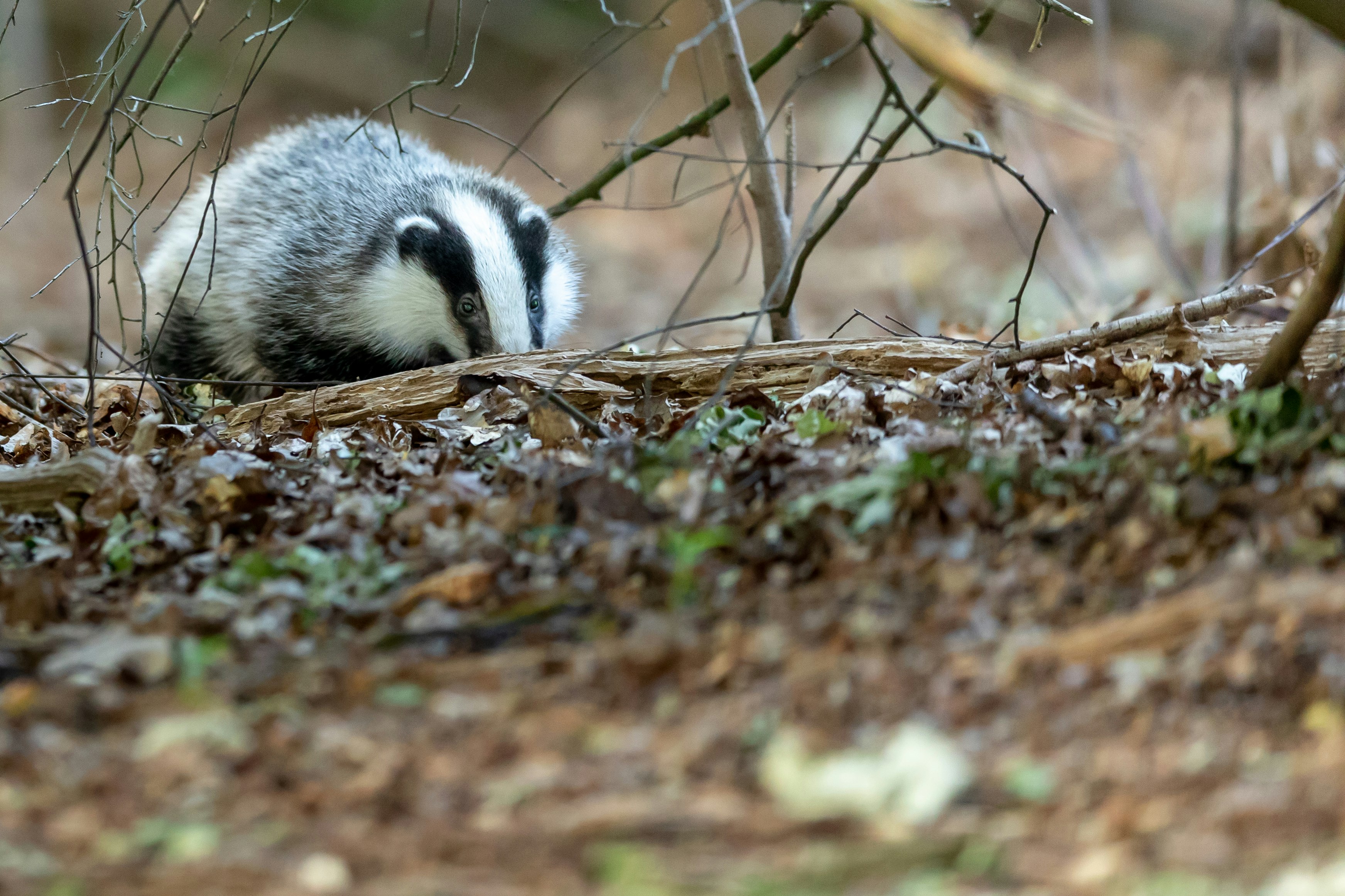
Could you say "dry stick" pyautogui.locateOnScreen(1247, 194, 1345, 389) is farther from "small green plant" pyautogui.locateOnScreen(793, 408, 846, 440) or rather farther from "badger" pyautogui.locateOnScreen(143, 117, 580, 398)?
"badger" pyautogui.locateOnScreen(143, 117, 580, 398)

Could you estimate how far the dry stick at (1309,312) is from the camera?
3020 mm

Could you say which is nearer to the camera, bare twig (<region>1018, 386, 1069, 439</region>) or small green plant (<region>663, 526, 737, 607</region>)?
small green plant (<region>663, 526, 737, 607</region>)

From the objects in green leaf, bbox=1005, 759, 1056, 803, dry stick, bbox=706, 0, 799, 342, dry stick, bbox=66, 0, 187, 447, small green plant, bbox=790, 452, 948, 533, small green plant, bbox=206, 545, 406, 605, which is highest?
dry stick, bbox=706, 0, 799, 342

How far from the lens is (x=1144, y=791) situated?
204 centimetres

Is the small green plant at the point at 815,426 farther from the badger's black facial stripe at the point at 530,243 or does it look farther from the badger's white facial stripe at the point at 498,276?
the badger's black facial stripe at the point at 530,243

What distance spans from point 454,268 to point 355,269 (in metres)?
0.63

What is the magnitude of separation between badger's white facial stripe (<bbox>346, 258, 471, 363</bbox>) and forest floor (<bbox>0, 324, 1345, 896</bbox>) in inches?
78.4

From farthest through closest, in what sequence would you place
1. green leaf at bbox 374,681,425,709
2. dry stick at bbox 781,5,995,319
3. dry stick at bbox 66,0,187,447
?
dry stick at bbox 781,5,995,319, dry stick at bbox 66,0,187,447, green leaf at bbox 374,681,425,709

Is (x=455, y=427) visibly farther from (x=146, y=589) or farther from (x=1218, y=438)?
(x=1218, y=438)

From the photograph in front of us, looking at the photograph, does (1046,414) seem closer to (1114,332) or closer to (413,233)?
(1114,332)

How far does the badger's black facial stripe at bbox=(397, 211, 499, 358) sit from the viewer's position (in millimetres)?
5461

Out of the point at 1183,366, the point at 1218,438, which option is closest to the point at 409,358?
the point at 1183,366

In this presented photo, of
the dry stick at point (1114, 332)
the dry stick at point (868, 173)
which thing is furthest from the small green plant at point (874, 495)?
the dry stick at point (1114, 332)

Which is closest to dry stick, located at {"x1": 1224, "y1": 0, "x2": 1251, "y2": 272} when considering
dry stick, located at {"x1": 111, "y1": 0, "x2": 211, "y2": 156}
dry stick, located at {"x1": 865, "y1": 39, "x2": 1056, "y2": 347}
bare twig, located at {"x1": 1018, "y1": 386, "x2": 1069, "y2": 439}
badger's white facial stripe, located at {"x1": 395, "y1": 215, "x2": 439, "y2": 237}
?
dry stick, located at {"x1": 865, "y1": 39, "x2": 1056, "y2": 347}
